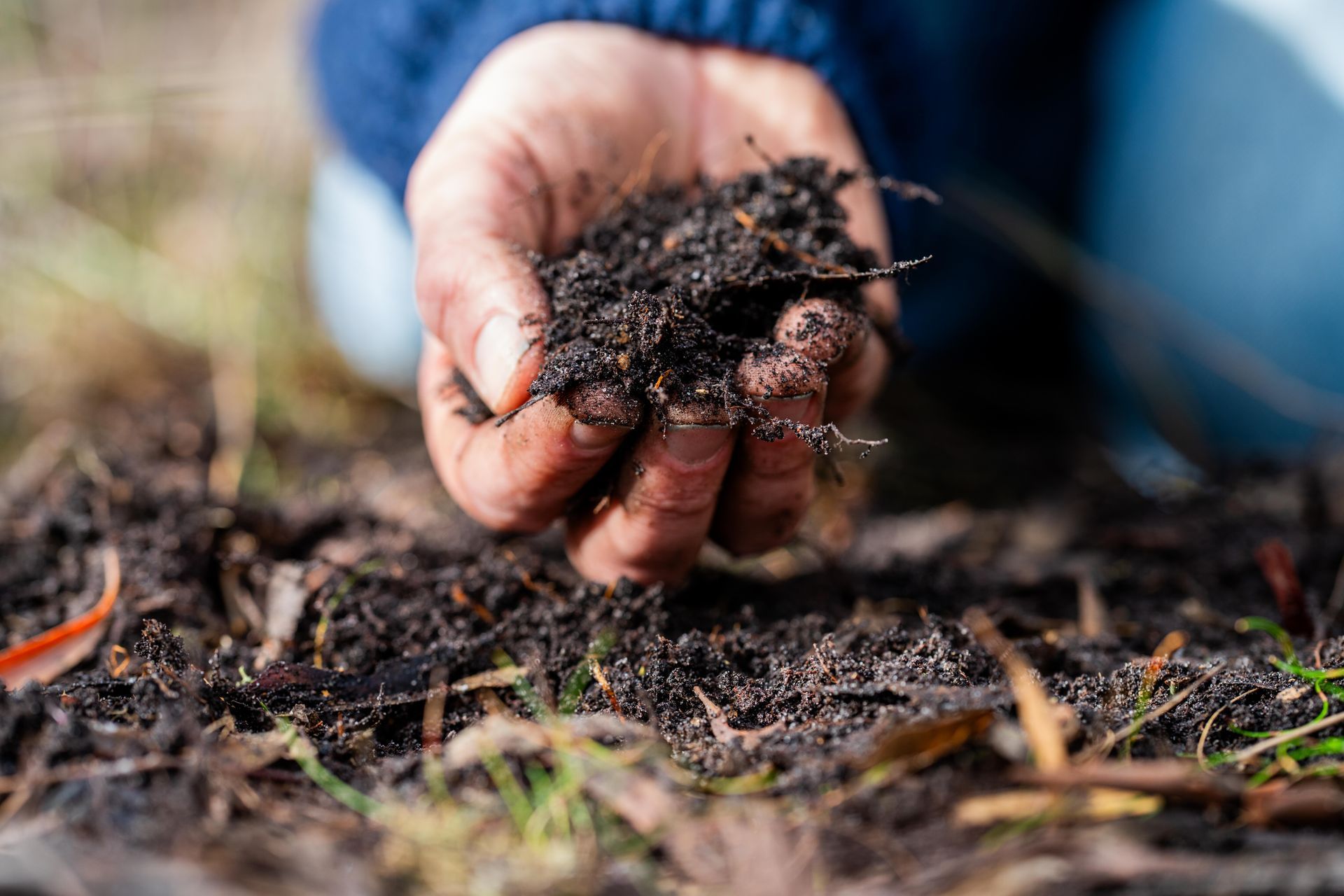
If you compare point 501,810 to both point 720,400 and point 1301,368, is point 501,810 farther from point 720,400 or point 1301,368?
point 1301,368

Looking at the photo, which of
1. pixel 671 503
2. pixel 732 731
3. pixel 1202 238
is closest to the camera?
pixel 732 731

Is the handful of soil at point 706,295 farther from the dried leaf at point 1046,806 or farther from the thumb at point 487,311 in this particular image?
the dried leaf at point 1046,806

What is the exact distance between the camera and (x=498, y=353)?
1.25 meters

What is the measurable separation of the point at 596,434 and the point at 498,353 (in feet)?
0.62

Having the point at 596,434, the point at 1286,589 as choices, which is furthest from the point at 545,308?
the point at 1286,589

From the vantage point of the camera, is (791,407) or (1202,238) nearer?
(791,407)

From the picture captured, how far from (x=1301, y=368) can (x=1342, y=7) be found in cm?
108

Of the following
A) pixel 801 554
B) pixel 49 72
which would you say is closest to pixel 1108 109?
pixel 801 554

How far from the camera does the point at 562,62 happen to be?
1858mm

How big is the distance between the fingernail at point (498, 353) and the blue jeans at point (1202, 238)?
199cm

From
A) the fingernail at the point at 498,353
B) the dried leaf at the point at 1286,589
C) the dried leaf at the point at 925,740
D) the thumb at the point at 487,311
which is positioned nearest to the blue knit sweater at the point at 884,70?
the thumb at the point at 487,311

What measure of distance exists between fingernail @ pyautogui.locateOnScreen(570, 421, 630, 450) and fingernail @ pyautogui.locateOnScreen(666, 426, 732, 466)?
7 cm

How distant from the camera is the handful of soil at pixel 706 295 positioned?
117 cm

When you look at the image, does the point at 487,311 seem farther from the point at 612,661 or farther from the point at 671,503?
the point at 612,661
